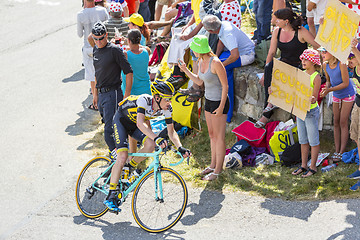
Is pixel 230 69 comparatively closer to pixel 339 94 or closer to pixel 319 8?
pixel 319 8

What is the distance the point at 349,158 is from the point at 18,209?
15.2 ft

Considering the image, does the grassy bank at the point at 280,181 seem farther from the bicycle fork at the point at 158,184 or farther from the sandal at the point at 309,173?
the bicycle fork at the point at 158,184

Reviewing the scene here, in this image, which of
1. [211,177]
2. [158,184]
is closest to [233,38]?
[211,177]

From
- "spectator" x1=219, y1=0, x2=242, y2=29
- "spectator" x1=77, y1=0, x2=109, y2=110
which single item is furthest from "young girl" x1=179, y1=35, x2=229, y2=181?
"spectator" x1=77, y1=0, x2=109, y2=110

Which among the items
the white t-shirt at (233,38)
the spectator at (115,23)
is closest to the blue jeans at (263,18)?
the white t-shirt at (233,38)

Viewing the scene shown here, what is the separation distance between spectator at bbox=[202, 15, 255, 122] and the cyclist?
1.72 metres

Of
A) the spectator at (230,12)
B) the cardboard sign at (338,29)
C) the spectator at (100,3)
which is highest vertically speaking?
the cardboard sign at (338,29)

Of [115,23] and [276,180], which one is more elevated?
[115,23]

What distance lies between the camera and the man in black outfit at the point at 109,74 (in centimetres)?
800

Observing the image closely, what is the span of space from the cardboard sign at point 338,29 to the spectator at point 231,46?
1646mm

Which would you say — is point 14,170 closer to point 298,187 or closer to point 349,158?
point 298,187

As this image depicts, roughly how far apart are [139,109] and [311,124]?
2408 mm

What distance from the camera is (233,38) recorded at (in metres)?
8.73

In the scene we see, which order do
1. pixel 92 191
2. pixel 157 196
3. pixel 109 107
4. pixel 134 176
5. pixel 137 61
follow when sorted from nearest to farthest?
pixel 157 196 < pixel 134 176 < pixel 92 191 < pixel 109 107 < pixel 137 61
